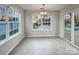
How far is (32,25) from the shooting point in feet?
36.4

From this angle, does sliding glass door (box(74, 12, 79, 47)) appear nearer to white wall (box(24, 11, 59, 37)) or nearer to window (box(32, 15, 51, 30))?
white wall (box(24, 11, 59, 37))

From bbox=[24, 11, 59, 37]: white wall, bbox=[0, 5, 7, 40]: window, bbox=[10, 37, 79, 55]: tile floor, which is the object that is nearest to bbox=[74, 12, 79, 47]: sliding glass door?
bbox=[10, 37, 79, 55]: tile floor

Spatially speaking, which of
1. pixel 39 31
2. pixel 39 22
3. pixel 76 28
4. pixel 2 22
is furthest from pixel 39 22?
pixel 2 22

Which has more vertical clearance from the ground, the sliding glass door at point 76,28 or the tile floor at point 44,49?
the sliding glass door at point 76,28

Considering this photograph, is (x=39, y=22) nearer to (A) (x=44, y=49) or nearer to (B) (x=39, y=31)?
(B) (x=39, y=31)

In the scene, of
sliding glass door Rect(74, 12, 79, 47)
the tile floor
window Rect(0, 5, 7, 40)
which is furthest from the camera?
sliding glass door Rect(74, 12, 79, 47)

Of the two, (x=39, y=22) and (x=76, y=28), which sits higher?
(x=39, y=22)

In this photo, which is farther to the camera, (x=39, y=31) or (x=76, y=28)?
(x=39, y=31)

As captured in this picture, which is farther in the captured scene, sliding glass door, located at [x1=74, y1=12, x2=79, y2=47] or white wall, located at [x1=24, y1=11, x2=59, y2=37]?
white wall, located at [x1=24, y1=11, x2=59, y2=37]

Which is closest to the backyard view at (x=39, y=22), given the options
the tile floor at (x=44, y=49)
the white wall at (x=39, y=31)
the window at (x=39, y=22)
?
the window at (x=39, y=22)

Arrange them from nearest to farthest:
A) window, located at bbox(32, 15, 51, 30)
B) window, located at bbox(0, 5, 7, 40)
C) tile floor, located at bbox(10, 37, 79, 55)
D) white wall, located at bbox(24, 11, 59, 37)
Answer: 1. window, located at bbox(0, 5, 7, 40)
2. tile floor, located at bbox(10, 37, 79, 55)
3. white wall, located at bbox(24, 11, 59, 37)
4. window, located at bbox(32, 15, 51, 30)

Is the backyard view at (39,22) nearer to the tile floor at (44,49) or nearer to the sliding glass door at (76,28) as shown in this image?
the tile floor at (44,49)

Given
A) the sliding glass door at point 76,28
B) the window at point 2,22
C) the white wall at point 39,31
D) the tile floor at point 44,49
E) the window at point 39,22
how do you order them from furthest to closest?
the window at point 39,22, the white wall at point 39,31, the sliding glass door at point 76,28, the tile floor at point 44,49, the window at point 2,22
